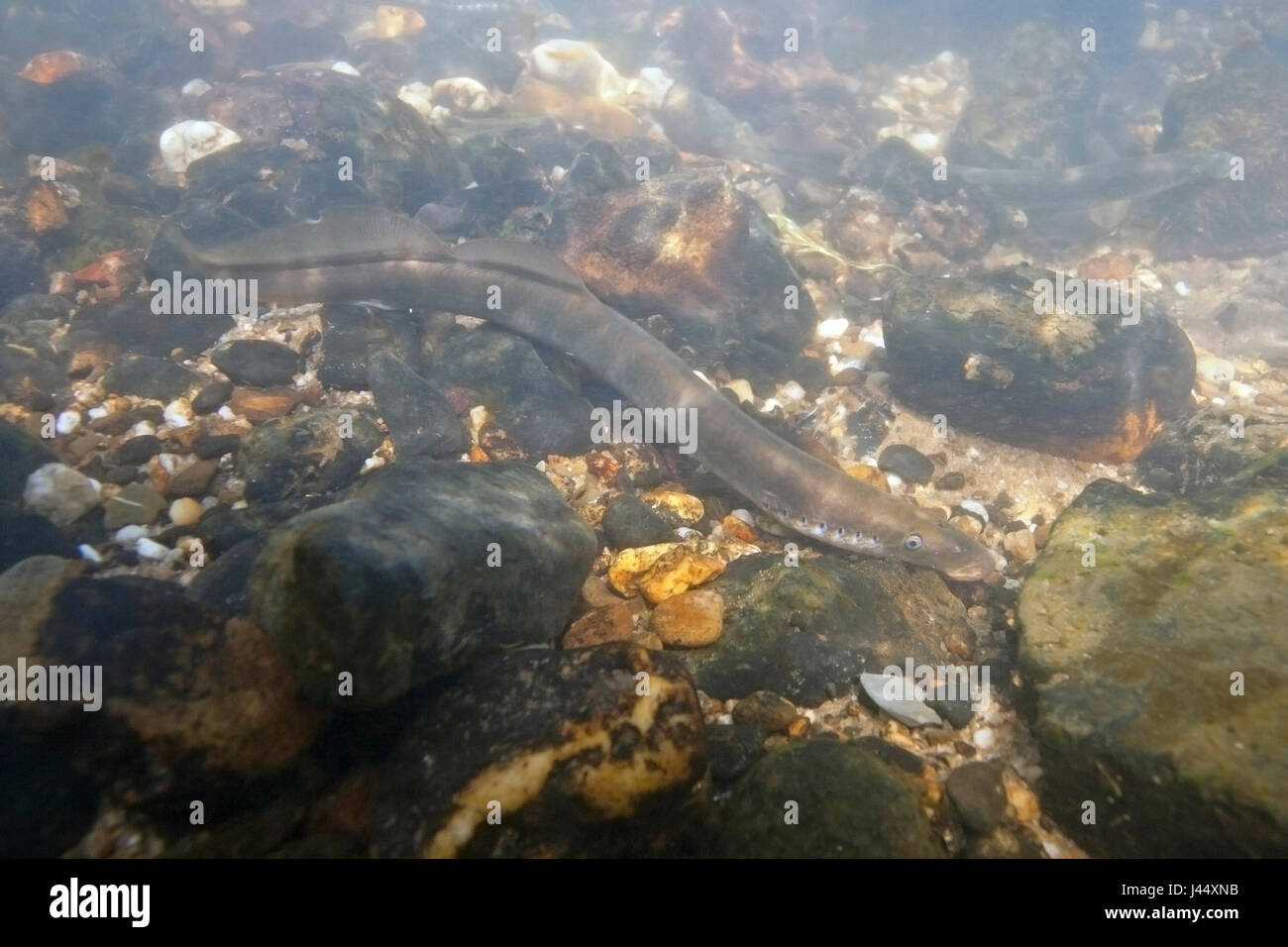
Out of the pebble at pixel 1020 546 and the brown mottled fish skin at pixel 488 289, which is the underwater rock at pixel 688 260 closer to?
the brown mottled fish skin at pixel 488 289

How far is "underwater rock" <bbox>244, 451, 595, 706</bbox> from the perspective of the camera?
2365 millimetres

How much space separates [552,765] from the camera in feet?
7.79

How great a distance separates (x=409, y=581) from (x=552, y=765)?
37.5 inches

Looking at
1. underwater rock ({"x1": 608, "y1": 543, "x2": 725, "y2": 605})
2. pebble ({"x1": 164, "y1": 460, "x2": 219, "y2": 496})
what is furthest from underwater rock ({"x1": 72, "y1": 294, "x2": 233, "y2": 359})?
underwater rock ({"x1": 608, "y1": 543, "x2": 725, "y2": 605})

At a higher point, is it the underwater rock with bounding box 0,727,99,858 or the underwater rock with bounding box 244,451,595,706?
the underwater rock with bounding box 244,451,595,706

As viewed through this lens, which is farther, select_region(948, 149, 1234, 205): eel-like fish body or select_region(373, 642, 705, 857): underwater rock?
select_region(948, 149, 1234, 205): eel-like fish body

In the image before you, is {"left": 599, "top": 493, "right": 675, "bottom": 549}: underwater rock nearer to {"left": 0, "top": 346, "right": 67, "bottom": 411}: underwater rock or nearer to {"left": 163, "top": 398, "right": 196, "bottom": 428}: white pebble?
{"left": 163, "top": 398, "right": 196, "bottom": 428}: white pebble

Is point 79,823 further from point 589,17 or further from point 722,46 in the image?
point 589,17

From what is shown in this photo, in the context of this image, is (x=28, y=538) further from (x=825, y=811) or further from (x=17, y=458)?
A: (x=825, y=811)

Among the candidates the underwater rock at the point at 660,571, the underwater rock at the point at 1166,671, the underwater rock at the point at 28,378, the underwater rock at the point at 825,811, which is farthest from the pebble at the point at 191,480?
the underwater rock at the point at 1166,671

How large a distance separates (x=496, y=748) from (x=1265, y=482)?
16.1ft

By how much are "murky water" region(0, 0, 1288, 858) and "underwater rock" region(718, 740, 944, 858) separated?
0.7 inches

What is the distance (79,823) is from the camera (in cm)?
230
